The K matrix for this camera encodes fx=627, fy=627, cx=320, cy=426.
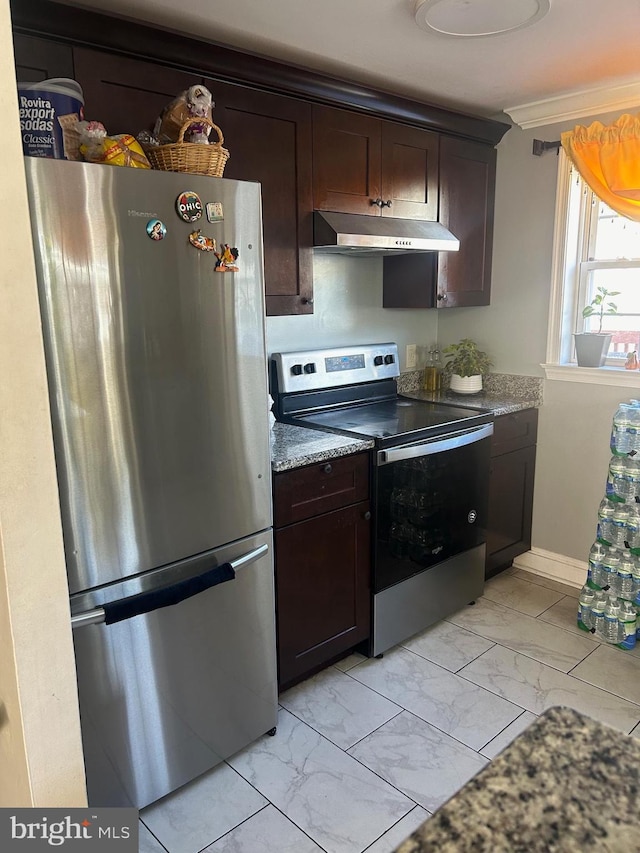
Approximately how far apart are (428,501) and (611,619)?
0.94m

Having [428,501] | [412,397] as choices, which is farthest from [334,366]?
[428,501]

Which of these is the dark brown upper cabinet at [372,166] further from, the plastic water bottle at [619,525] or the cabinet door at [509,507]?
the plastic water bottle at [619,525]

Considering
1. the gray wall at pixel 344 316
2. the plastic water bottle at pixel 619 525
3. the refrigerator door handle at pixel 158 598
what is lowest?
the plastic water bottle at pixel 619 525

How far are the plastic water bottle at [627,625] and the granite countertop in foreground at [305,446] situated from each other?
4.36 feet

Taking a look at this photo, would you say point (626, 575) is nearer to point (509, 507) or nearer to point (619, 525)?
point (619, 525)

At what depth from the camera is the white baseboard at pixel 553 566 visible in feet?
10.4

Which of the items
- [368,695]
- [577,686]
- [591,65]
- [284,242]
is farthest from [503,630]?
[591,65]

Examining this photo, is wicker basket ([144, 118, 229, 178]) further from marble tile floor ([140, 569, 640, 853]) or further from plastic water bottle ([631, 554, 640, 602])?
plastic water bottle ([631, 554, 640, 602])

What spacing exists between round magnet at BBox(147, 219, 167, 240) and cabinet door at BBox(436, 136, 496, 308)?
1.70 meters

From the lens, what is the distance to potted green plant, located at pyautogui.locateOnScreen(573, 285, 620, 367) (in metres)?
2.95

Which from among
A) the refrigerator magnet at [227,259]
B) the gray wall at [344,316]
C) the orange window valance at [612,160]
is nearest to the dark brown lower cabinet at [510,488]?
the gray wall at [344,316]

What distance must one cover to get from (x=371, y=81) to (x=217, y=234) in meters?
1.39

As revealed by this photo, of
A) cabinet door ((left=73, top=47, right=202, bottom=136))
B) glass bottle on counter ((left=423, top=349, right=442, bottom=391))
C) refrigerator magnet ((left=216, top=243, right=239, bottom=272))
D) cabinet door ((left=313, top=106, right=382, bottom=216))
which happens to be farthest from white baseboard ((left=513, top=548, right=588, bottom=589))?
cabinet door ((left=73, top=47, right=202, bottom=136))

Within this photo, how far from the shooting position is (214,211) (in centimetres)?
169
